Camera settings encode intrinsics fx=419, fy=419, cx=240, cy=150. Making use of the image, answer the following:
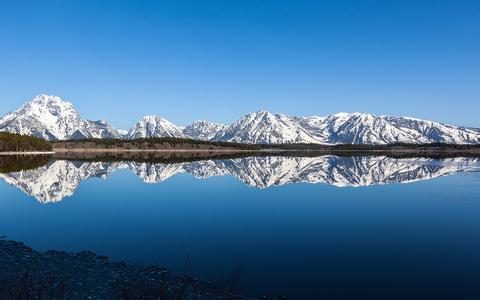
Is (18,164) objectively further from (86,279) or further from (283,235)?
(86,279)

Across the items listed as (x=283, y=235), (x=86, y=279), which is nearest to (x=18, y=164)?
(x=283, y=235)

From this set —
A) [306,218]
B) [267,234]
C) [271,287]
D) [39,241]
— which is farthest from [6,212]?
[271,287]

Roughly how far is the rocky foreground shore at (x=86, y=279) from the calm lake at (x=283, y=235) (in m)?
1.63

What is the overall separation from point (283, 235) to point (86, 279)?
16.8m

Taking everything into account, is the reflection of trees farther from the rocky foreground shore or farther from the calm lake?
the rocky foreground shore

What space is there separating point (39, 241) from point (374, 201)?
40.0 meters

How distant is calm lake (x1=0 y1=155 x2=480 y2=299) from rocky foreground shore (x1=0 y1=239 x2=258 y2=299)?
1627 millimetres

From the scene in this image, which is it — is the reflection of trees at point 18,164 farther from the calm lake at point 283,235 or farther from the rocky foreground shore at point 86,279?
the rocky foreground shore at point 86,279

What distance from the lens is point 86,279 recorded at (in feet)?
68.6

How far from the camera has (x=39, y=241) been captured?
30359 millimetres

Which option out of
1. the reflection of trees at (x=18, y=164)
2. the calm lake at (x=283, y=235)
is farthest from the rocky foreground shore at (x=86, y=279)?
the reflection of trees at (x=18, y=164)

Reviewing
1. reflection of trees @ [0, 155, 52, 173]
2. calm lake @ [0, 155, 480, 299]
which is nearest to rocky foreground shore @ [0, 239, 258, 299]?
calm lake @ [0, 155, 480, 299]

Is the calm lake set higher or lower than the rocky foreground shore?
lower

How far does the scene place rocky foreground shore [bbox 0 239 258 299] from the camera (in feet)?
59.5
